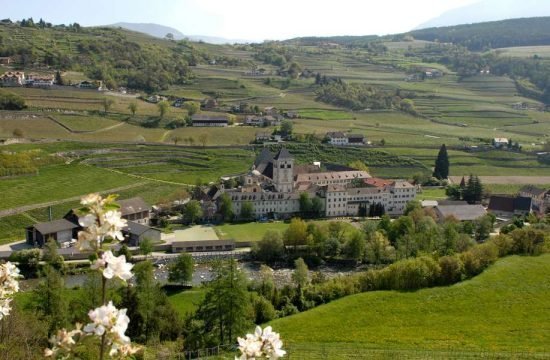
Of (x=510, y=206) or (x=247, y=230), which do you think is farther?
(x=510, y=206)

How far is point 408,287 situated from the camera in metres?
29.4

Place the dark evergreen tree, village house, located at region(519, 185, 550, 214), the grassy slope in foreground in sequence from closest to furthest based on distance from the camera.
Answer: the grassy slope in foreground → village house, located at region(519, 185, 550, 214) → the dark evergreen tree

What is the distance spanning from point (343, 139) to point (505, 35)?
13818 centimetres

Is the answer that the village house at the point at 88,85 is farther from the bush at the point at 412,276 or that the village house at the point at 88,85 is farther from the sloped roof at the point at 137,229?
the bush at the point at 412,276

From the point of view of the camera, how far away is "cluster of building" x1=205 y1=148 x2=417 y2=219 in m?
49.3

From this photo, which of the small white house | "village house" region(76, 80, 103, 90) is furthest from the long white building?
"village house" region(76, 80, 103, 90)

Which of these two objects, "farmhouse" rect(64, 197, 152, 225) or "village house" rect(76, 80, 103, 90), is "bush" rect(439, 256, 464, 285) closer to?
"farmhouse" rect(64, 197, 152, 225)

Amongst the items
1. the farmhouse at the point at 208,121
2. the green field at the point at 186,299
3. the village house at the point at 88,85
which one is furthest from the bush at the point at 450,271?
the village house at the point at 88,85

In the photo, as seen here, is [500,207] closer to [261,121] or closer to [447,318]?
[447,318]

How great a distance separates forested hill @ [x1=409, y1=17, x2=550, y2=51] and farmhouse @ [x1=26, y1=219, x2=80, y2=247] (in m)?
162

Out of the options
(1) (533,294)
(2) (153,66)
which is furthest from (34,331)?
(2) (153,66)

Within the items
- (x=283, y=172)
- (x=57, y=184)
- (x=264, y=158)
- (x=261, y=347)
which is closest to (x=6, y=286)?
(x=261, y=347)

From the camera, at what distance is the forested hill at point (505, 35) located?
17550cm

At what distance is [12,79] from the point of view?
261 feet
